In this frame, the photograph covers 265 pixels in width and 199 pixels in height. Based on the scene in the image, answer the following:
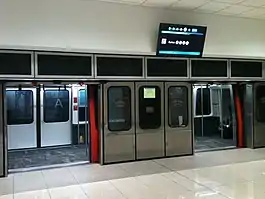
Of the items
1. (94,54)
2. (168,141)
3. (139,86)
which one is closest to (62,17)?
(94,54)

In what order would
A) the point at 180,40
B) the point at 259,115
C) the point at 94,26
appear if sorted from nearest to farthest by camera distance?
the point at 94,26
the point at 180,40
the point at 259,115

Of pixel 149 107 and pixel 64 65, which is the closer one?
pixel 64 65

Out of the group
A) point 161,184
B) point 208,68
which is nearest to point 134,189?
point 161,184

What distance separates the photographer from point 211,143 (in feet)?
30.0

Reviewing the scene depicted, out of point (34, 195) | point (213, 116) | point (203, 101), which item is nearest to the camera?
point (34, 195)

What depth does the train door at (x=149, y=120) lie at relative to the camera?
712 centimetres

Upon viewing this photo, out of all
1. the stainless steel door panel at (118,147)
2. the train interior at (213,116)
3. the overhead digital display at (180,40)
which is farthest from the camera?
the train interior at (213,116)

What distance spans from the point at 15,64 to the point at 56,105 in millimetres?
3390

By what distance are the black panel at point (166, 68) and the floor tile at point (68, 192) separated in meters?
3.01

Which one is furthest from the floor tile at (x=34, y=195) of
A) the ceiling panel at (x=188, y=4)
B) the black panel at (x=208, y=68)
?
the ceiling panel at (x=188, y=4)

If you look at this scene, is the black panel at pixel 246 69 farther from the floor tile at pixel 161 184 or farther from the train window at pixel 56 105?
the train window at pixel 56 105

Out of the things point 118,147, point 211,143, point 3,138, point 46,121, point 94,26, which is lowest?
point 211,143

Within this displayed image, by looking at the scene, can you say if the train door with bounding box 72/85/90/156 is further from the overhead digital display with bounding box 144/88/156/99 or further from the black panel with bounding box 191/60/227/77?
the black panel with bounding box 191/60/227/77

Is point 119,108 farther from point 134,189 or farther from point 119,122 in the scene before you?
point 134,189
